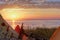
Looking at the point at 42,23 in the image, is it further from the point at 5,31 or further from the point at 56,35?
the point at 5,31

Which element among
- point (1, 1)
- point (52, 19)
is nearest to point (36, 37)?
point (52, 19)

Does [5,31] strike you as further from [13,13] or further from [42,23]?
[42,23]

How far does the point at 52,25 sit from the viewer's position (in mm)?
1007

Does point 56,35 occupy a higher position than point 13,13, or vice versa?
point 13,13

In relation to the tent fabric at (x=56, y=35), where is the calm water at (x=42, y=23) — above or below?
above

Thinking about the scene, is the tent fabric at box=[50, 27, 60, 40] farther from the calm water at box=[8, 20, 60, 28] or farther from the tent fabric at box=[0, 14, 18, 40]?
the tent fabric at box=[0, 14, 18, 40]

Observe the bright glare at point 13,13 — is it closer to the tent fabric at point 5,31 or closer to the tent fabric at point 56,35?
the tent fabric at point 5,31

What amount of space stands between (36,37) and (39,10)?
0.18 metres

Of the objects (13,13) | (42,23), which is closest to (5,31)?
(13,13)

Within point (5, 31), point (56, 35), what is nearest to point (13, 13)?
point (5, 31)

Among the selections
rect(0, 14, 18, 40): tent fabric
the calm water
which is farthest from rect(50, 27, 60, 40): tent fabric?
rect(0, 14, 18, 40): tent fabric

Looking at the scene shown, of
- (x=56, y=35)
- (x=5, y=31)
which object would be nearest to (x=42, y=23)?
(x=56, y=35)

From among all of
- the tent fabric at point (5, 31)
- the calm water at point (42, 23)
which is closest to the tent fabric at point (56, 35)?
the calm water at point (42, 23)

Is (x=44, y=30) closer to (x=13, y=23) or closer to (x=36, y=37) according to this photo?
(x=36, y=37)
